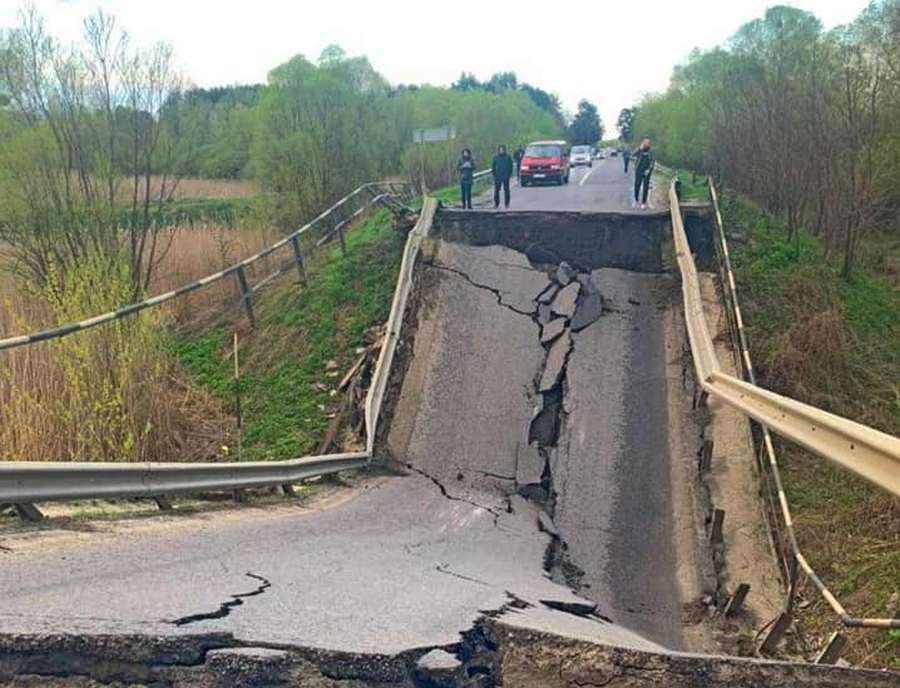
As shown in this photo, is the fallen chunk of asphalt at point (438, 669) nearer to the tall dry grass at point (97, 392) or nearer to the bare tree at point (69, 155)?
the tall dry grass at point (97, 392)

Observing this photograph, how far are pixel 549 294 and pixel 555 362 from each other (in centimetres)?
192

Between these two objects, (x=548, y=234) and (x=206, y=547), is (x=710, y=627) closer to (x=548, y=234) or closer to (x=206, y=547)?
(x=206, y=547)

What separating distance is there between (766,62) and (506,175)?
28.1ft

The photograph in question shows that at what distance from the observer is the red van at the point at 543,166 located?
3222 centimetres

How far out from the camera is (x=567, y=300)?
13.0 metres

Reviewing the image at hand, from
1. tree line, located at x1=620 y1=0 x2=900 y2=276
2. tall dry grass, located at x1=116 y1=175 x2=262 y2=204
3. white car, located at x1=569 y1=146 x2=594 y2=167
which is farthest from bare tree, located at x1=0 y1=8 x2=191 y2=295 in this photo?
white car, located at x1=569 y1=146 x2=594 y2=167

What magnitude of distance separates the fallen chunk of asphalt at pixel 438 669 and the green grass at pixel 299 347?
700 cm

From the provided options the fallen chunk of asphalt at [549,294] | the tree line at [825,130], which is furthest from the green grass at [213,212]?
the tree line at [825,130]

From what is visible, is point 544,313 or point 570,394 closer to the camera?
point 570,394

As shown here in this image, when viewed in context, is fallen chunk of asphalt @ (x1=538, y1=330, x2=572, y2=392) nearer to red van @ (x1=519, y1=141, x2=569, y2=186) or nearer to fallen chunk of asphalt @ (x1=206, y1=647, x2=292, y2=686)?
fallen chunk of asphalt @ (x1=206, y1=647, x2=292, y2=686)

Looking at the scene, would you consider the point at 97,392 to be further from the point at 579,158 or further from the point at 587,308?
the point at 579,158

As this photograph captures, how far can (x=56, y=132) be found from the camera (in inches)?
548

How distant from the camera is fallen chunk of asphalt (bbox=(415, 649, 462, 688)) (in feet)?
10.7

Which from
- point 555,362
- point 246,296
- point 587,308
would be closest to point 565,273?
point 587,308
